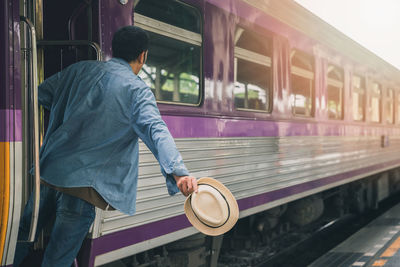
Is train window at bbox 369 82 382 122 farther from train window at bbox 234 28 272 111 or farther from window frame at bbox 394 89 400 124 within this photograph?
train window at bbox 234 28 272 111

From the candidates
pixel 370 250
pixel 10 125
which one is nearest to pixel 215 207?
pixel 10 125

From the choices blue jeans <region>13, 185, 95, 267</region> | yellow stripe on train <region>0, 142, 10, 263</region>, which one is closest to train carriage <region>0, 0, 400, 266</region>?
yellow stripe on train <region>0, 142, 10, 263</region>

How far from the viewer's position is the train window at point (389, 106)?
9.65 m

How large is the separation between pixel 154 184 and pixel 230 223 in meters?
1.06

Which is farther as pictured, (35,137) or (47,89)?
(47,89)

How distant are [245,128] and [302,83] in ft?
5.34

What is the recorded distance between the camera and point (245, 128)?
4320 millimetres

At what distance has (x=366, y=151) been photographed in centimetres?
806

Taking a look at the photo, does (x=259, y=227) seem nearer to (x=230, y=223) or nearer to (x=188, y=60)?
(x=188, y=60)

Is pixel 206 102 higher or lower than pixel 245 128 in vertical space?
higher

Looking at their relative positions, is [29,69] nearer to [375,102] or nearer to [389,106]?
[375,102]

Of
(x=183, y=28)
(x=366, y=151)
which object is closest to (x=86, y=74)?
(x=183, y=28)

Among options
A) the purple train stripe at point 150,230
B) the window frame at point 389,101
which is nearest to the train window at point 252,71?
the purple train stripe at point 150,230

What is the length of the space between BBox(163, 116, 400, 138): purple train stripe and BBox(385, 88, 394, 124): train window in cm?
281
